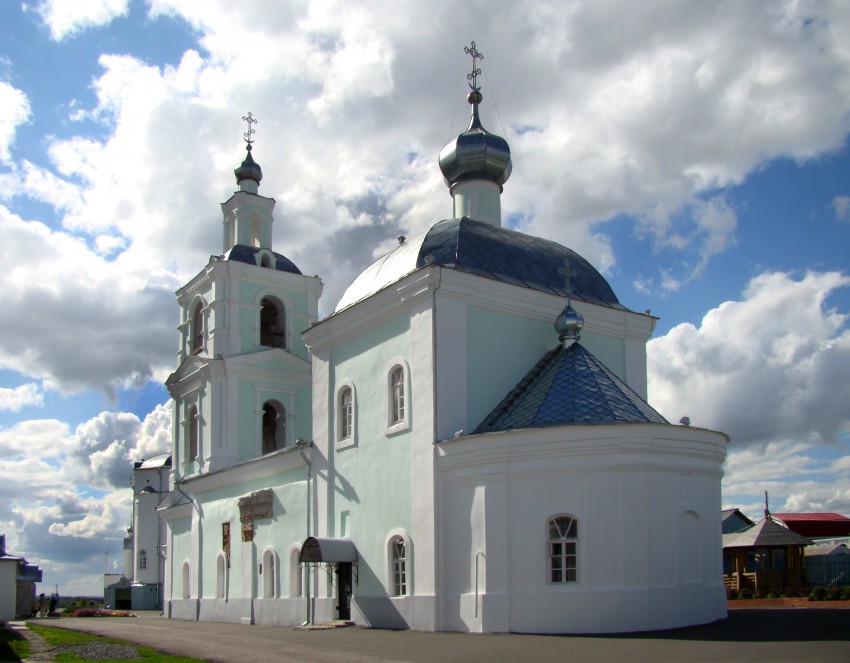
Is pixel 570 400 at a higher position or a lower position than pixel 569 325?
lower

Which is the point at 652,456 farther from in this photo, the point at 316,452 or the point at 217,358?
the point at 217,358

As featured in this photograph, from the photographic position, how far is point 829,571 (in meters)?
28.2

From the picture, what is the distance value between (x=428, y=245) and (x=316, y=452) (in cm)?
552

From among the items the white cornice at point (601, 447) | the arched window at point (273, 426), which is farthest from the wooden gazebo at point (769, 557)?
Answer: the arched window at point (273, 426)

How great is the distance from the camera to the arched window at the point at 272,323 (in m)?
30.5

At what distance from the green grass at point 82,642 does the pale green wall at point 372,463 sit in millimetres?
5038

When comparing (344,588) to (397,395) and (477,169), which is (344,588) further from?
(477,169)

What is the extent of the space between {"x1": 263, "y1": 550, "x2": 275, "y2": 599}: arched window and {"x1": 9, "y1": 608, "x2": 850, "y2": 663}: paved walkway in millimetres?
4881

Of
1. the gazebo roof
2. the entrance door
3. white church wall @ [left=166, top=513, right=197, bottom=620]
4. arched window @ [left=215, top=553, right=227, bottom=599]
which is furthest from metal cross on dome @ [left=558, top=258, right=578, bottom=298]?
white church wall @ [left=166, top=513, right=197, bottom=620]

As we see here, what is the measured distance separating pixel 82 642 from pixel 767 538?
1871 centimetres

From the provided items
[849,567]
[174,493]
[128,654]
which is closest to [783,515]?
[849,567]

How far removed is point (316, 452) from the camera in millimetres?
21469

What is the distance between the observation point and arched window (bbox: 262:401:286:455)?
29953 mm

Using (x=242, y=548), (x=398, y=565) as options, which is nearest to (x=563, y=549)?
(x=398, y=565)
